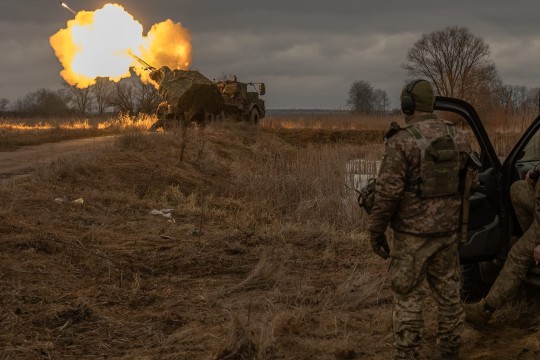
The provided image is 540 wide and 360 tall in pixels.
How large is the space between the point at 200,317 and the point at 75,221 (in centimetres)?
401

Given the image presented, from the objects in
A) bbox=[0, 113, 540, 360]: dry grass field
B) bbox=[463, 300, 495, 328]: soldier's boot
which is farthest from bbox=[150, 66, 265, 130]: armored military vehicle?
bbox=[463, 300, 495, 328]: soldier's boot

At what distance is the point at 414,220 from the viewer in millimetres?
4078

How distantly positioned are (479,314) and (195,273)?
10.5ft

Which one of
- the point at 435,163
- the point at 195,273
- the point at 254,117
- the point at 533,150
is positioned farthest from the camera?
the point at 254,117

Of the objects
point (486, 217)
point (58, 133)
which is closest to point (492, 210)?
point (486, 217)

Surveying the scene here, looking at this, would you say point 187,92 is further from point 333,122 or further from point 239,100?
point 333,122

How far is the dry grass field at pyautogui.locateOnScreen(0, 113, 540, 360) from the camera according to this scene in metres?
4.73

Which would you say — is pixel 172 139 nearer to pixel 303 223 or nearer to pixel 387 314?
pixel 303 223

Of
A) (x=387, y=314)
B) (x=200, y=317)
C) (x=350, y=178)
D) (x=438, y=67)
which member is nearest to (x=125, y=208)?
(x=350, y=178)

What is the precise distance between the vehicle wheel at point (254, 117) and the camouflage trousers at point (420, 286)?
24.1 metres

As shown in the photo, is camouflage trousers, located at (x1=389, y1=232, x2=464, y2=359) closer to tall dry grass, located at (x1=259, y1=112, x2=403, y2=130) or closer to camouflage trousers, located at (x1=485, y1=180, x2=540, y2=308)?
camouflage trousers, located at (x1=485, y1=180, x2=540, y2=308)

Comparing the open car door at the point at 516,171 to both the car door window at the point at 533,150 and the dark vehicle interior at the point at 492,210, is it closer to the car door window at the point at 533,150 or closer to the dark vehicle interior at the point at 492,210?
the dark vehicle interior at the point at 492,210

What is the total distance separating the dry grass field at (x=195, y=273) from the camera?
4.73 meters

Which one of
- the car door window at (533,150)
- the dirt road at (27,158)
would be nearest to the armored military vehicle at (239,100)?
the dirt road at (27,158)
